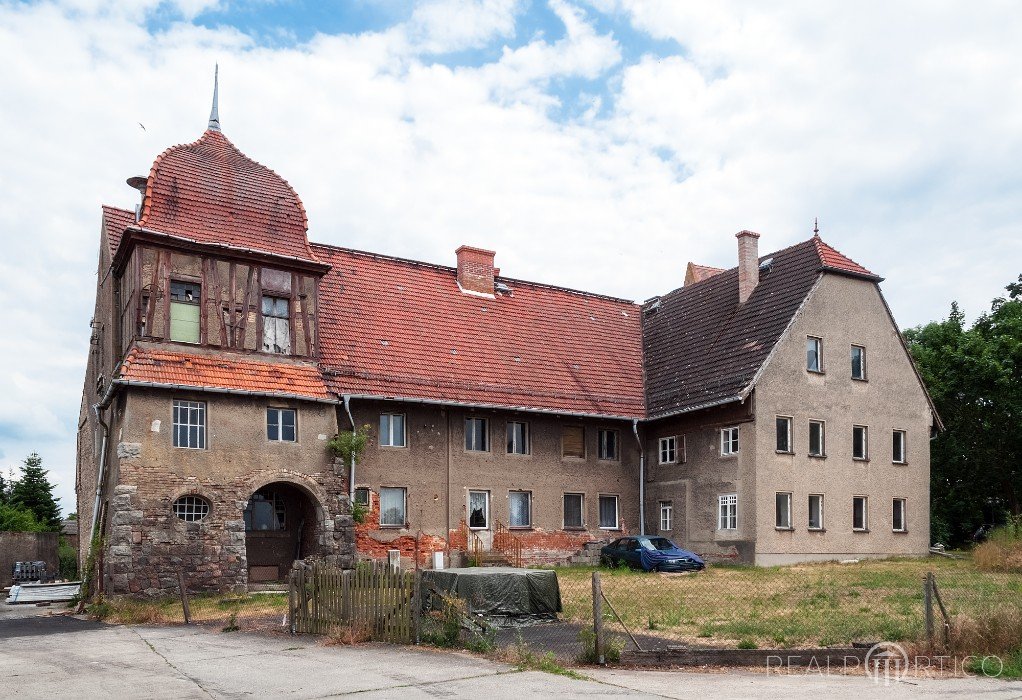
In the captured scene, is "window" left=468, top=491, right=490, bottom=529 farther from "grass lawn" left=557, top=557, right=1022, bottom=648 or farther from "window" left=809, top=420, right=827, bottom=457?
"window" left=809, top=420, right=827, bottom=457

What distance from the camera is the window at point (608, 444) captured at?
35.3 m

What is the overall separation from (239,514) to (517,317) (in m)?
A: 13.7

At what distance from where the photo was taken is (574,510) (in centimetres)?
3434

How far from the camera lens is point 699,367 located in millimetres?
34844

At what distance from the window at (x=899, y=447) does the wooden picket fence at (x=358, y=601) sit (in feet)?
77.1

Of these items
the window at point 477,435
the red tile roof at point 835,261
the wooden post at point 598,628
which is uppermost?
the red tile roof at point 835,261

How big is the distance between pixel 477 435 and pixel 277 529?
7.04 m

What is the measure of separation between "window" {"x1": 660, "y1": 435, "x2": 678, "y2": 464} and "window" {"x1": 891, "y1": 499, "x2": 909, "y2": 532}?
7.52 metres

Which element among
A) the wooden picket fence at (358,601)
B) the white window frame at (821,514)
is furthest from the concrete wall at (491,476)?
the wooden picket fence at (358,601)

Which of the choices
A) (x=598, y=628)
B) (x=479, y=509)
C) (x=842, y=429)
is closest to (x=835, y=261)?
(x=842, y=429)

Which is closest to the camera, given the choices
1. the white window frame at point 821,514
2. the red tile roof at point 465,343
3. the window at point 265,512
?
the window at point 265,512

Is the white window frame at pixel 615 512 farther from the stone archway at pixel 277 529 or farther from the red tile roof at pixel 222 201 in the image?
the red tile roof at pixel 222 201

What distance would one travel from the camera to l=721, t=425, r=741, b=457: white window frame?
3212cm

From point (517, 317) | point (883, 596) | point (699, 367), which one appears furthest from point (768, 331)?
point (883, 596)
